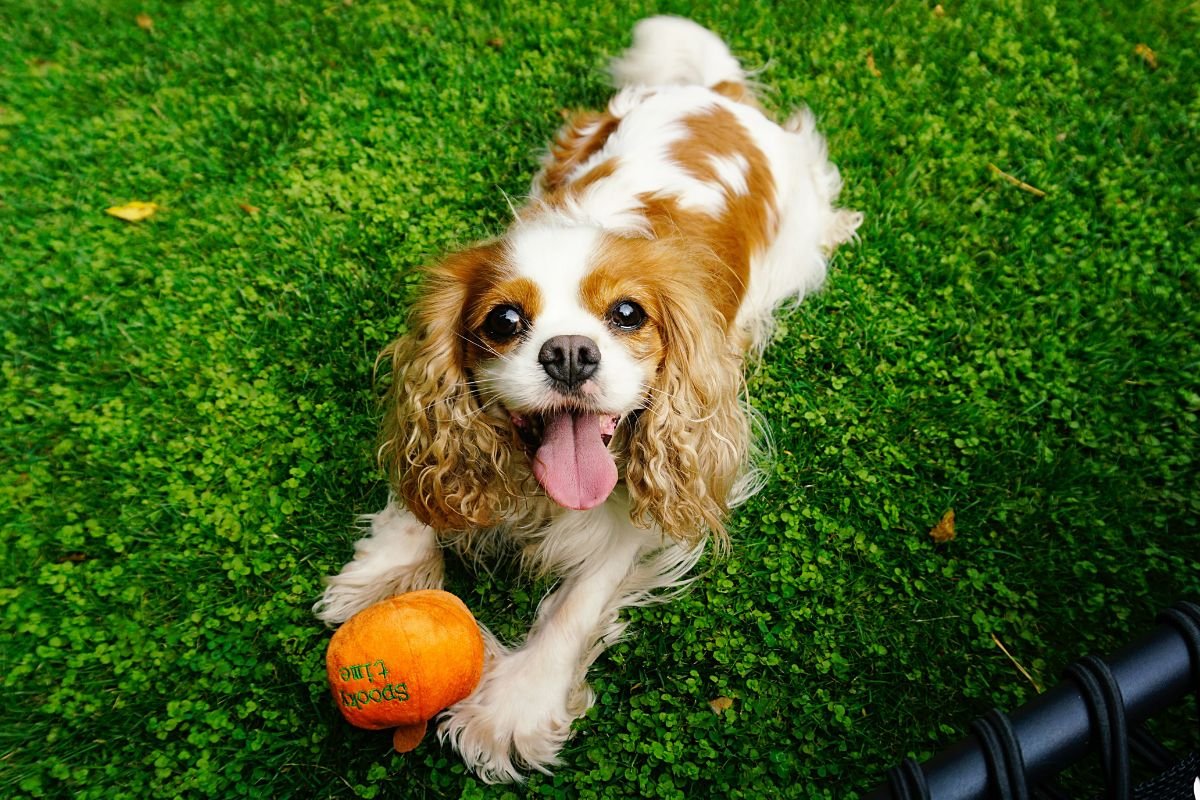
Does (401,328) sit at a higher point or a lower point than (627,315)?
lower

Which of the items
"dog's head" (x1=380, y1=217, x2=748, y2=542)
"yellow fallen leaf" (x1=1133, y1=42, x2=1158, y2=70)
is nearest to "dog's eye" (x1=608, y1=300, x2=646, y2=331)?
"dog's head" (x1=380, y1=217, x2=748, y2=542)

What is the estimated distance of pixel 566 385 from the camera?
1924 millimetres

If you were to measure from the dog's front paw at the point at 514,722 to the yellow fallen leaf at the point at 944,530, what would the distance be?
55.1 inches

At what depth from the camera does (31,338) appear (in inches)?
122

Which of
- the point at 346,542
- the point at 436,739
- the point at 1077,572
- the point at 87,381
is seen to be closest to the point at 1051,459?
the point at 1077,572

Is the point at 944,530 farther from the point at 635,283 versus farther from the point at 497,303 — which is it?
the point at 497,303

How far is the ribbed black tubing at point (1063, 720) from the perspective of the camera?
125 centimetres

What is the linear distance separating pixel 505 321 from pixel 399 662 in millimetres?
925

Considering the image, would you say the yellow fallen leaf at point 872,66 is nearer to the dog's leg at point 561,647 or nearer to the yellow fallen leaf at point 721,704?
the dog's leg at point 561,647

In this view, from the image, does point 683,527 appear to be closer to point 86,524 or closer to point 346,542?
point 346,542

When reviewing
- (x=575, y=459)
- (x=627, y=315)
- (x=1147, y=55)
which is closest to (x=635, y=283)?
(x=627, y=315)

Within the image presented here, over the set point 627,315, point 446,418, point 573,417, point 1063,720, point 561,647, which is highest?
point 1063,720

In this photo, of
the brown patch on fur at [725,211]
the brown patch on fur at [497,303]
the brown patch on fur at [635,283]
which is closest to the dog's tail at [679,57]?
the brown patch on fur at [725,211]

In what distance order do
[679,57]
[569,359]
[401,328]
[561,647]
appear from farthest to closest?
[679,57], [401,328], [561,647], [569,359]
